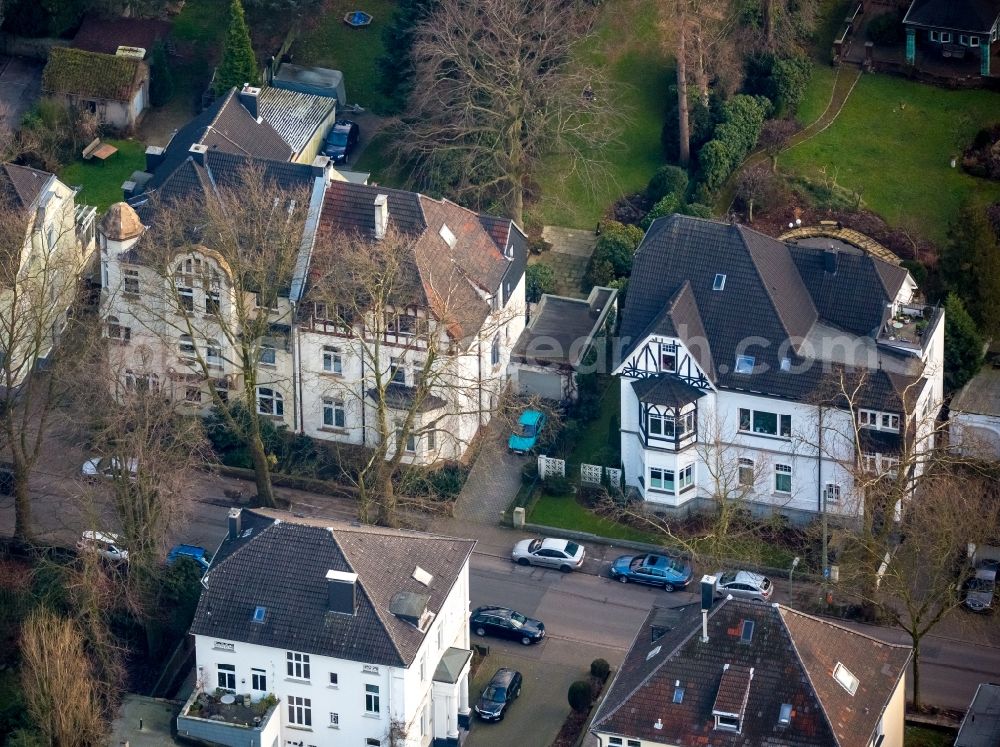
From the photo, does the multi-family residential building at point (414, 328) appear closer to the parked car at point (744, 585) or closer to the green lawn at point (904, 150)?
the parked car at point (744, 585)

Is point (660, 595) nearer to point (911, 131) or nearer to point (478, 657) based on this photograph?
point (478, 657)

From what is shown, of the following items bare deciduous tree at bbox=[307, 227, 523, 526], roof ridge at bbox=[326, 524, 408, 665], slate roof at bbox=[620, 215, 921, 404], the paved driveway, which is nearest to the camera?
roof ridge at bbox=[326, 524, 408, 665]

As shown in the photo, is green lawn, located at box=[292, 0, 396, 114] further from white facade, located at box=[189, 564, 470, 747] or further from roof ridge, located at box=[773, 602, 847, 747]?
roof ridge, located at box=[773, 602, 847, 747]

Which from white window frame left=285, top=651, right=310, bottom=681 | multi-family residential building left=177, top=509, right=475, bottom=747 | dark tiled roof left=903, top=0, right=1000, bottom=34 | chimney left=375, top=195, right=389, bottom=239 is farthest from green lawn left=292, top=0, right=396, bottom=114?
white window frame left=285, top=651, right=310, bottom=681

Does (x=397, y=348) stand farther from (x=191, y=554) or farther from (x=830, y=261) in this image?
(x=830, y=261)

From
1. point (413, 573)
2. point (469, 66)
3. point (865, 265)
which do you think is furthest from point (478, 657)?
point (469, 66)

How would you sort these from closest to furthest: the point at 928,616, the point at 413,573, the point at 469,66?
the point at 413,573 → the point at 928,616 → the point at 469,66
